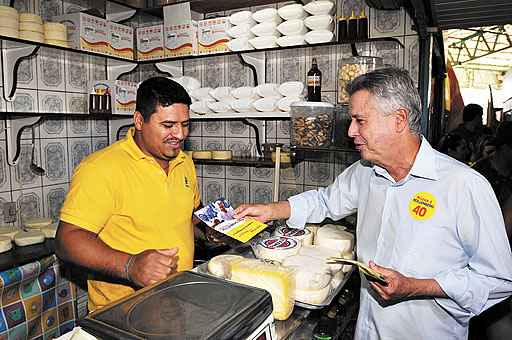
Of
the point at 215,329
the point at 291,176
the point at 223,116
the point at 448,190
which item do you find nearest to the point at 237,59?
the point at 223,116

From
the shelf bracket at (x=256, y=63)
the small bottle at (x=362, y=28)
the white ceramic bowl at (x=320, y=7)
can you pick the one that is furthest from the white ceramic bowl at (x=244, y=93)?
the small bottle at (x=362, y=28)

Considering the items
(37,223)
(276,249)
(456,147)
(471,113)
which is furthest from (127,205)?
(471,113)

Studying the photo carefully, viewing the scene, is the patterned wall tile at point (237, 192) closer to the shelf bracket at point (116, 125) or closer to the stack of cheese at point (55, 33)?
the shelf bracket at point (116, 125)

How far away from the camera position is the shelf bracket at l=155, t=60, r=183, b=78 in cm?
308

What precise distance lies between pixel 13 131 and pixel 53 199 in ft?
1.81

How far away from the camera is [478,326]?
275 centimetres

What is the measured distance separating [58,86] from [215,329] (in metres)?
2.51

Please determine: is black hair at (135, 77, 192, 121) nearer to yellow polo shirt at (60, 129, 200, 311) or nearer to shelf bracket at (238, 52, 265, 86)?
yellow polo shirt at (60, 129, 200, 311)

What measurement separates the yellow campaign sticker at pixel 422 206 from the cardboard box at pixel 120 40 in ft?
7.62

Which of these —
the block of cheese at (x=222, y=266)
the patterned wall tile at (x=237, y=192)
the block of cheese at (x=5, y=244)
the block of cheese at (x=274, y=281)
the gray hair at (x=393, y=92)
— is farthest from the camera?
the patterned wall tile at (x=237, y=192)

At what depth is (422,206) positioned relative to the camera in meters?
1.30

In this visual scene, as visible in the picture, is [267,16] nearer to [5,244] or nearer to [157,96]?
[157,96]

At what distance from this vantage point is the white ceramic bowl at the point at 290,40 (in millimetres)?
2398

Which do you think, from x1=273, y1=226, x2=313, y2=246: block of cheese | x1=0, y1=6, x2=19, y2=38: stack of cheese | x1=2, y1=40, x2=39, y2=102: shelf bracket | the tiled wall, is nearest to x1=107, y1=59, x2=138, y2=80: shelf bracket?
the tiled wall
